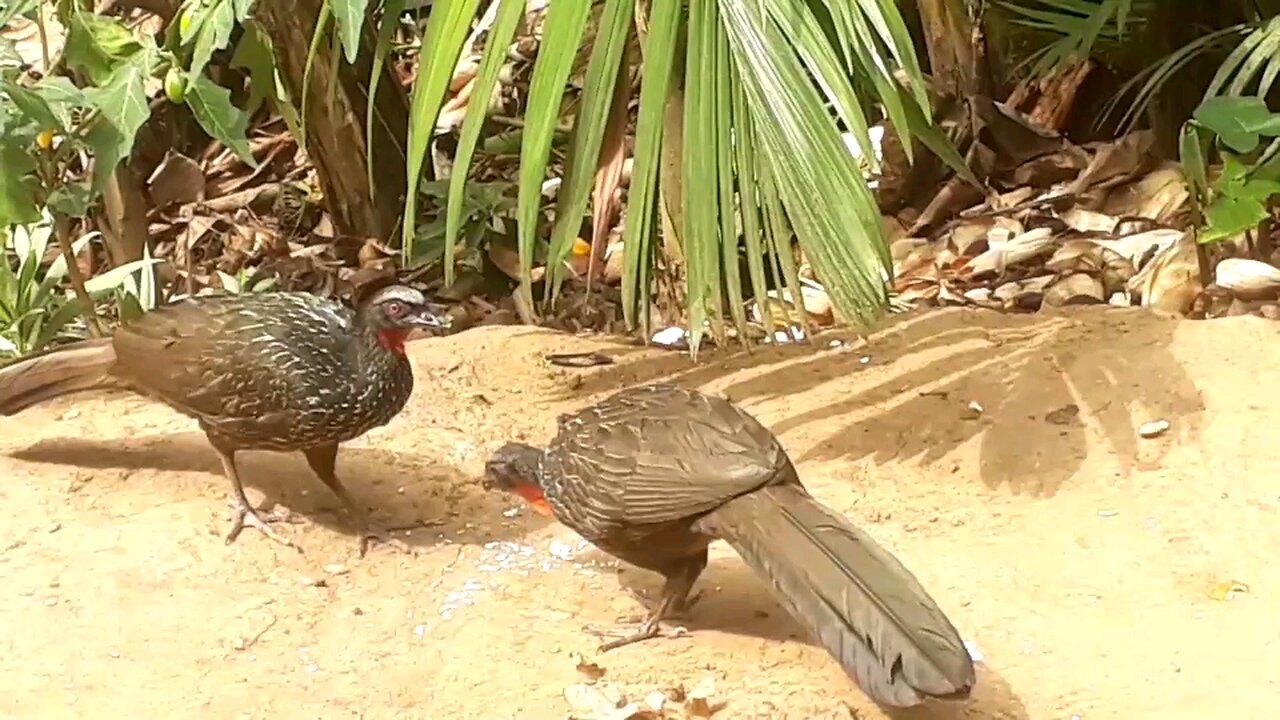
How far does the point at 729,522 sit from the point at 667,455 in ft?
0.68

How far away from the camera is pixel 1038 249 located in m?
5.57

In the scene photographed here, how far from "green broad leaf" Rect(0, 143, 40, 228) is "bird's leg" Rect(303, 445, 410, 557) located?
0.95m

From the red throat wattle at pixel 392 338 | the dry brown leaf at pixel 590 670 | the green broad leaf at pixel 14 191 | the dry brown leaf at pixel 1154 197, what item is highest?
the green broad leaf at pixel 14 191

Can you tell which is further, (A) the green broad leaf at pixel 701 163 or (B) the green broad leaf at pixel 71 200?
(B) the green broad leaf at pixel 71 200

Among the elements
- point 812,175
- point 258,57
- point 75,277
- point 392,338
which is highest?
point 812,175

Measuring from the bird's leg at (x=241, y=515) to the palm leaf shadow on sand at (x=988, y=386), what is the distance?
1.02 metres

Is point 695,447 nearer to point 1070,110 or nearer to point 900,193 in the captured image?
point 900,193

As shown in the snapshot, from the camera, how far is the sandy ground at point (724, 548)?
9.60 ft

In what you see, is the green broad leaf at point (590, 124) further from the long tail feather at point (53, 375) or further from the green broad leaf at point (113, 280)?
the green broad leaf at point (113, 280)

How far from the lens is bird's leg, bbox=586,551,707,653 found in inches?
122

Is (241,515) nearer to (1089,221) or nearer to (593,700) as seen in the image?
(593,700)

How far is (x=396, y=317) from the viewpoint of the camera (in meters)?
3.54

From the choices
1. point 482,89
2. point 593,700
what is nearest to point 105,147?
point 482,89

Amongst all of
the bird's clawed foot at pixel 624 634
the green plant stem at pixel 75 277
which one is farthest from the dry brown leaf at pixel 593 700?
the green plant stem at pixel 75 277
